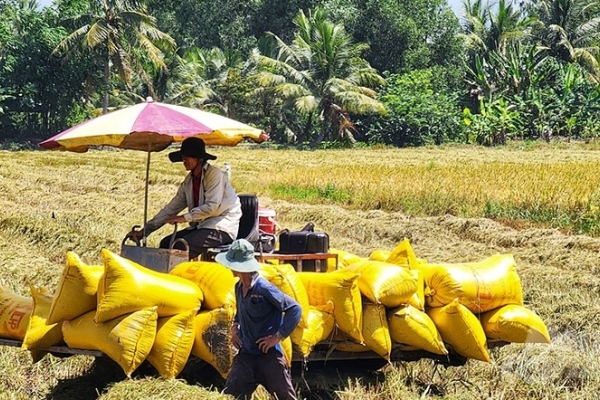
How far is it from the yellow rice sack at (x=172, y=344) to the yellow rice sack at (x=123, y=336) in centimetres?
6

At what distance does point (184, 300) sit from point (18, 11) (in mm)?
32667

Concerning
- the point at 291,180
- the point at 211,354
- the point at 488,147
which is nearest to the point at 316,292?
the point at 211,354

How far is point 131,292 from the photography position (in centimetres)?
416

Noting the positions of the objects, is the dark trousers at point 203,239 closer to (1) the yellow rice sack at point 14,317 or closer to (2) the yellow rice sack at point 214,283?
(2) the yellow rice sack at point 214,283

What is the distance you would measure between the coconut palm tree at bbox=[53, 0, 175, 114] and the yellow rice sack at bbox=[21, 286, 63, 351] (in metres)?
26.0

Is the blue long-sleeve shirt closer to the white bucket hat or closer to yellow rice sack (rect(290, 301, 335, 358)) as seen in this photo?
the white bucket hat

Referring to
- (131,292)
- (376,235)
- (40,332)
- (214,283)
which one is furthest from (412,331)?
(376,235)

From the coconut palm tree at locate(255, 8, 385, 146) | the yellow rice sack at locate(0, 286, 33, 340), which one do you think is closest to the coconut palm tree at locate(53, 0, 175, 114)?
the coconut palm tree at locate(255, 8, 385, 146)

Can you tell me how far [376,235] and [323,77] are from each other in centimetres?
2253

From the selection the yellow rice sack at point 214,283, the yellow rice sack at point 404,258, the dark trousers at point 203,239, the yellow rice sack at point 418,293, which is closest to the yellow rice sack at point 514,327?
the yellow rice sack at point 418,293

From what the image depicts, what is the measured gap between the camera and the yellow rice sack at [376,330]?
4.65m

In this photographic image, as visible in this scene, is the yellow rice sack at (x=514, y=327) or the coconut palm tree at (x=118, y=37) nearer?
the yellow rice sack at (x=514, y=327)

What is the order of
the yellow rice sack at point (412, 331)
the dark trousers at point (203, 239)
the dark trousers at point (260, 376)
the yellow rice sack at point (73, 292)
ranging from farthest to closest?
the dark trousers at point (203, 239) < the yellow rice sack at point (412, 331) < the yellow rice sack at point (73, 292) < the dark trousers at point (260, 376)

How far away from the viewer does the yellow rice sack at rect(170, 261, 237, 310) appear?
4.42 metres
